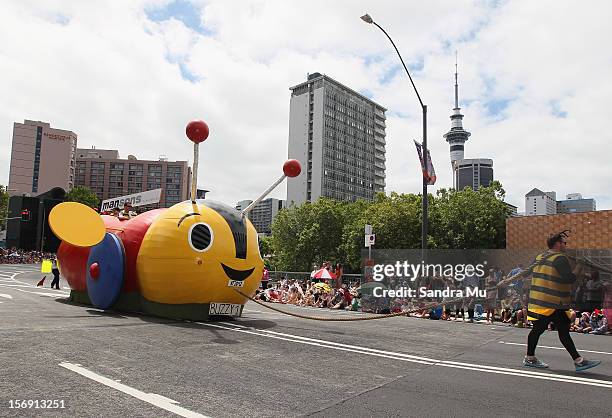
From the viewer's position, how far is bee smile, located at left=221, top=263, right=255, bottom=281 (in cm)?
1047

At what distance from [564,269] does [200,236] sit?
7082mm

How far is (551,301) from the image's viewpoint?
6602mm

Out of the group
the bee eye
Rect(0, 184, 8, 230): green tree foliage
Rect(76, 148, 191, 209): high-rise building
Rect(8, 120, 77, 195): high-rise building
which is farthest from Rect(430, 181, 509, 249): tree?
Rect(8, 120, 77, 195): high-rise building

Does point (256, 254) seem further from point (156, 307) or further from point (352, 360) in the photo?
point (352, 360)

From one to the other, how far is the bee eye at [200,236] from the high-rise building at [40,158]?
440ft

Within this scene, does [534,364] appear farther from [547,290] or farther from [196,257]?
[196,257]

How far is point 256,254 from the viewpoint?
11.3m

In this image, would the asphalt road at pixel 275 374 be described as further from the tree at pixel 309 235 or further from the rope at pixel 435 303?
the tree at pixel 309 235

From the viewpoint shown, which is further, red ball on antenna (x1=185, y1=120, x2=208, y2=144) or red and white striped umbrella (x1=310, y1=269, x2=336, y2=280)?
red and white striped umbrella (x1=310, y1=269, x2=336, y2=280)

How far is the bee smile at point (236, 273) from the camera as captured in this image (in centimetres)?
1047

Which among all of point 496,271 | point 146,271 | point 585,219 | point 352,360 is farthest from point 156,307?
point 585,219

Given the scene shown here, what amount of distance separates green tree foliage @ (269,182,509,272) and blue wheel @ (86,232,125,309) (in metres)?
34.1

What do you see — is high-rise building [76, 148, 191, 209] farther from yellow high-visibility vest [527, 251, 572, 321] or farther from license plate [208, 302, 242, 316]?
yellow high-visibility vest [527, 251, 572, 321]

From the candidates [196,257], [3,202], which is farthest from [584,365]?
[3,202]
